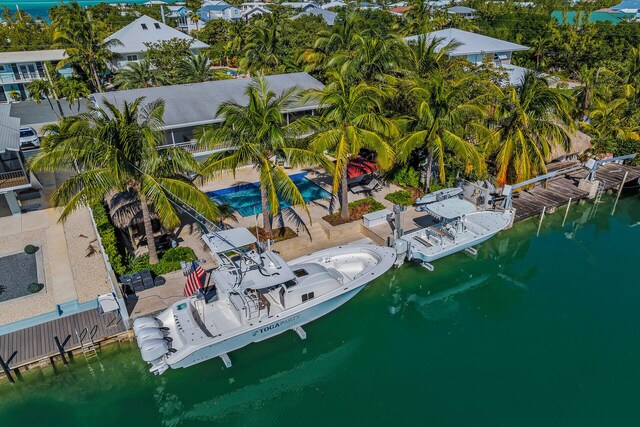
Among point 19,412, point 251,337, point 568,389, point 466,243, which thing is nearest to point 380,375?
point 251,337

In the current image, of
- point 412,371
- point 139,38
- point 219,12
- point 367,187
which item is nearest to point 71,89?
point 139,38

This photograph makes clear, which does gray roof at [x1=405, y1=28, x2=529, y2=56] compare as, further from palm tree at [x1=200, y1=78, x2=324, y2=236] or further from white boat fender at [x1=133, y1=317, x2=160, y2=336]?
white boat fender at [x1=133, y1=317, x2=160, y2=336]

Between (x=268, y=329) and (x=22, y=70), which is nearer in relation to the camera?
(x=268, y=329)

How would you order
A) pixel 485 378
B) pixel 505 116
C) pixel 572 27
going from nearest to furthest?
pixel 485 378 < pixel 505 116 < pixel 572 27

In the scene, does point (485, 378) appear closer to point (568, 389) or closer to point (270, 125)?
point (568, 389)

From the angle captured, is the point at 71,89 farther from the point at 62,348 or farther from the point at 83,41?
the point at 62,348

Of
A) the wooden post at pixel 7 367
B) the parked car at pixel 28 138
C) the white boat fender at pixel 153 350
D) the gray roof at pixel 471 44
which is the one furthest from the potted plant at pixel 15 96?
the white boat fender at pixel 153 350
